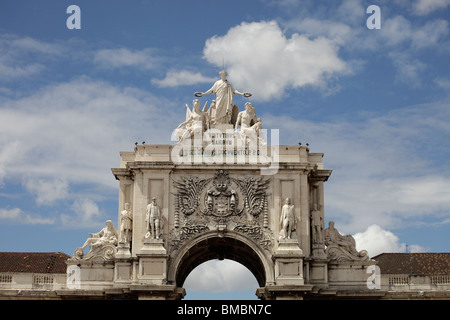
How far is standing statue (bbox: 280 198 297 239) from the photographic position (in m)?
45.3

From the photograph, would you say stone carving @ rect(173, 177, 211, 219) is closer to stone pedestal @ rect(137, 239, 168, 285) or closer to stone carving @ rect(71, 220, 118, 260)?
stone pedestal @ rect(137, 239, 168, 285)

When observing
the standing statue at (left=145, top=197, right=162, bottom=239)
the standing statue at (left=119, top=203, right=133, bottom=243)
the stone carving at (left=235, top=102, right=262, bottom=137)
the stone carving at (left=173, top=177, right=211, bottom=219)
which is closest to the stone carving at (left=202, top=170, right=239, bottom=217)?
the stone carving at (left=173, top=177, right=211, bottom=219)

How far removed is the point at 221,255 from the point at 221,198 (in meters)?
4.24

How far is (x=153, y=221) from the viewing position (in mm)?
45469

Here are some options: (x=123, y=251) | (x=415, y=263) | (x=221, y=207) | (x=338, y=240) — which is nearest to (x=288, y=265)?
(x=338, y=240)

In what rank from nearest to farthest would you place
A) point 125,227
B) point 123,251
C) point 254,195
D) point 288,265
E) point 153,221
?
point 288,265, point 153,221, point 123,251, point 125,227, point 254,195

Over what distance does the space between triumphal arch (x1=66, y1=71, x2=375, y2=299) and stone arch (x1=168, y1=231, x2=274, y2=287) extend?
7cm

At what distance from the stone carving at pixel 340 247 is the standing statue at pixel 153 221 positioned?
813 centimetres

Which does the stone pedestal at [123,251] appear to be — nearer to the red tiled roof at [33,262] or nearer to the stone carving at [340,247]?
the stone carving at [340,247]

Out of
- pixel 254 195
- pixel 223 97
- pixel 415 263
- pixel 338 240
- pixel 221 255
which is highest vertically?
pixel 223 97

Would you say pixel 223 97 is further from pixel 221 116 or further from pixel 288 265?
pixel 288 265
